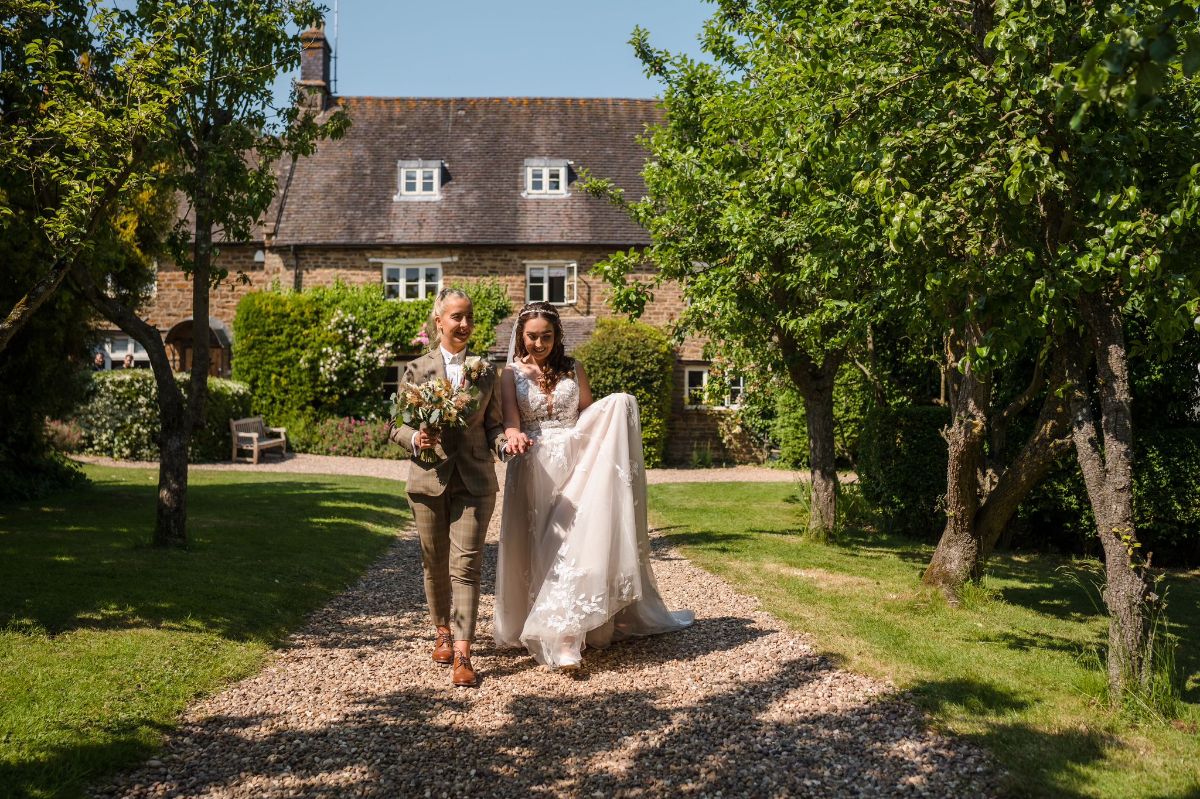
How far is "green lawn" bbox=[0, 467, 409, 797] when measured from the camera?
4.34 m

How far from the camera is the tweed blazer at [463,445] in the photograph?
557cm

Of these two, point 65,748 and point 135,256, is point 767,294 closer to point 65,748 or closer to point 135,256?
point 65,748

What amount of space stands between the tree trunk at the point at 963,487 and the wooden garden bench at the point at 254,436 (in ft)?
52.4

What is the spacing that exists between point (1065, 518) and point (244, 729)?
388 inches

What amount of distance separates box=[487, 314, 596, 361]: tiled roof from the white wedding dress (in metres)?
17.1

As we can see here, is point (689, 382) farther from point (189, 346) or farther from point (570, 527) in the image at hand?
point (570, 527)

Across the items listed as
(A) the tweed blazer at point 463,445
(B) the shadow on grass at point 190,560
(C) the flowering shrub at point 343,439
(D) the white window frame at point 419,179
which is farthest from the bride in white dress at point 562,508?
(D) the white window frame at point 419,179

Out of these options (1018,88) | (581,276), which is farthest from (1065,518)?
(581,276)

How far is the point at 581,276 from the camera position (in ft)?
81.7

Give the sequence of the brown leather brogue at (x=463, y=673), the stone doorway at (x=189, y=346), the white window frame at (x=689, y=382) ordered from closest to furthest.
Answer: the brown leather brogue at (x=463, y=673) < the white window frame at (x=689, y=382) < the stone doorway at (x=189, y=346)

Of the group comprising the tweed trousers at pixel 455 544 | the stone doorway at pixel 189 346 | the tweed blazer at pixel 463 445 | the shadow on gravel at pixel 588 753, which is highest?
the stone doorway at pixel 189 346

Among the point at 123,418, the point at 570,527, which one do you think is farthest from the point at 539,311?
the point at 123,418

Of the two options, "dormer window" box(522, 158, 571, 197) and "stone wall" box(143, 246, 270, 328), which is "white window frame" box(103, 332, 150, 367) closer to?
"stone wall" box(143, 246, 270, 328)

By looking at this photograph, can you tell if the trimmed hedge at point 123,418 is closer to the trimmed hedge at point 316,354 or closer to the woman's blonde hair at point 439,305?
the trimmed hedge at point 316,354
